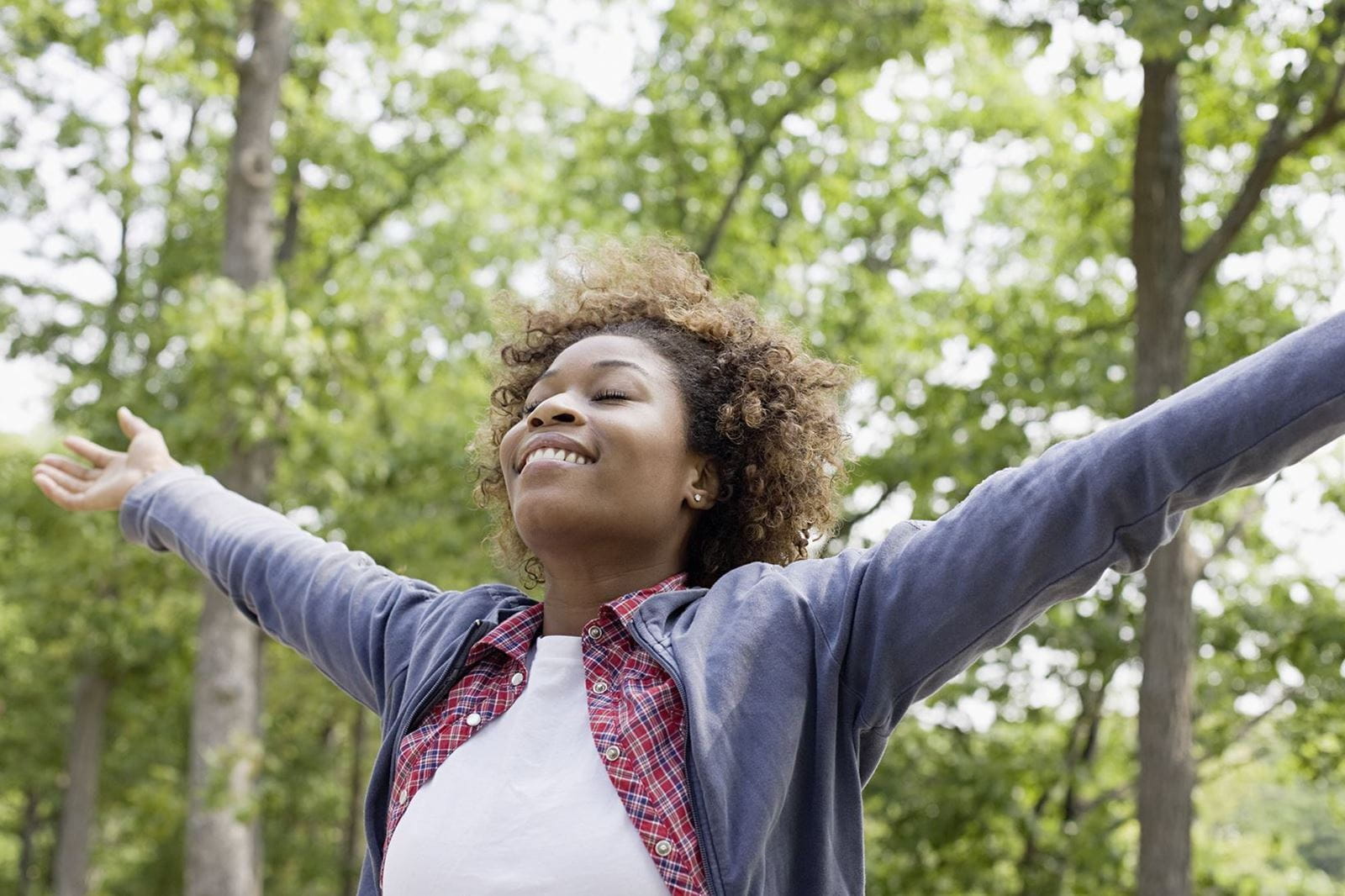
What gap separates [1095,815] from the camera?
9.27 m

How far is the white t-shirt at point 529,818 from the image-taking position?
1.62m

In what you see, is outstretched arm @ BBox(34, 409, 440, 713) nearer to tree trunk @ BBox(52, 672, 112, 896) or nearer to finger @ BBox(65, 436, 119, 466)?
finger @ BBox(65, 436, 119, 466)

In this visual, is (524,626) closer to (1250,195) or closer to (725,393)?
(725,393)

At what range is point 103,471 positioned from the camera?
2.79m

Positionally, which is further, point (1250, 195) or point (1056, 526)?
point (1250, 195)

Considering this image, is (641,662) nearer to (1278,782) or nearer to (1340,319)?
(1340,319)

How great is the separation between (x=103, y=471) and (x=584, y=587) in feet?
4.18

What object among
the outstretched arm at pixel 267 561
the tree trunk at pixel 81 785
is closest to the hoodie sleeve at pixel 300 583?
the outstretched arm at pixel 267 561

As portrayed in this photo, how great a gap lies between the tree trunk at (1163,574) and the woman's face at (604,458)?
5.09 m

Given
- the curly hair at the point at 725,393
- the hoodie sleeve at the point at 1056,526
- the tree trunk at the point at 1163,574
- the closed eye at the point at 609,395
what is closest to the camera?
the hoodie sleeve at the point at 1056,526

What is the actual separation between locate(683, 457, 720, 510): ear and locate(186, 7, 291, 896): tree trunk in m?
7.98

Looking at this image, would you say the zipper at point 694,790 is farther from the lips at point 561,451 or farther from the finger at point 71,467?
the finger at point 71,467

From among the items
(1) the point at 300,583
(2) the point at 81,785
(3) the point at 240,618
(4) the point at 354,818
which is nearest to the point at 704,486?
(1) the point at 300,583

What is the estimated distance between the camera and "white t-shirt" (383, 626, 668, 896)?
1625 millimetres
